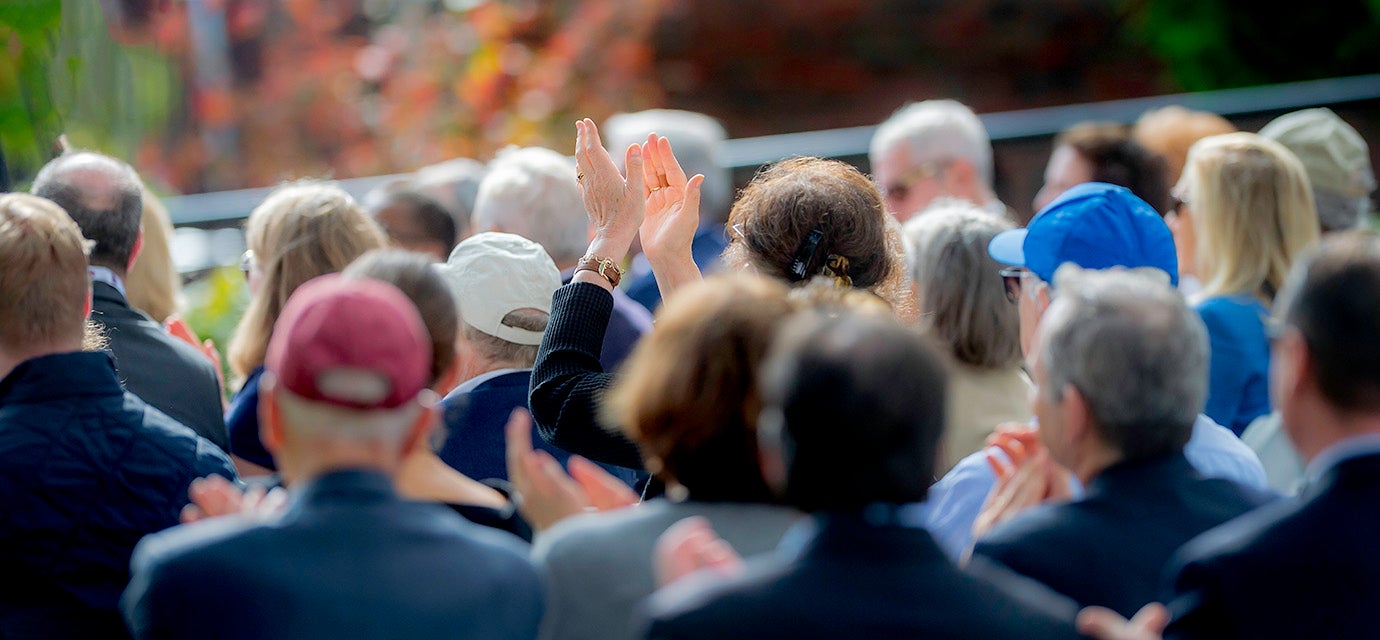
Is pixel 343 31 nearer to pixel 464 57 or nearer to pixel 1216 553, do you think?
pixel 464 57

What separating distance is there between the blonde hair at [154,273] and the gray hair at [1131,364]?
3041 millimetres

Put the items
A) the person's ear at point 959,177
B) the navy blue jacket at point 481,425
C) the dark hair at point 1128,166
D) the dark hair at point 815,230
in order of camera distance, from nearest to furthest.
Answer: the dark hair at point 815,230 < the navy blue jacket at point 481,425 < the dark hair at point 1128,166 < the person's ear at point 959,177

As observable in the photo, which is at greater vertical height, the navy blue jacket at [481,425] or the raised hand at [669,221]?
the raised hand at [669,221]

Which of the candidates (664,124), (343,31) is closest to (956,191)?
(664,124)

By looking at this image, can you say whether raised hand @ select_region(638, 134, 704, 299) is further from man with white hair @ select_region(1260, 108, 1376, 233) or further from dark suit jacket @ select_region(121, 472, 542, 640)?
man with white hair @ select_region(1260, 108, 1376, 233)

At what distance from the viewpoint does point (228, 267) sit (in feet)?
22.4

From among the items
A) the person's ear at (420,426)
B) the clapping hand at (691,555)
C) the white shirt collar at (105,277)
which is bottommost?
the white shirt collar at (105,277)

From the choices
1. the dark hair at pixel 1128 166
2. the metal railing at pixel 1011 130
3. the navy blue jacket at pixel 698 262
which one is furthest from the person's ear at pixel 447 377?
the metal railing at pixel 1011 130

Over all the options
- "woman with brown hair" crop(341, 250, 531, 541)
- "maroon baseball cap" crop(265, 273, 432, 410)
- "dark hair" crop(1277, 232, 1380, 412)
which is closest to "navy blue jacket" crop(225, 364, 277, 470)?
"woman with brown hair" crop(341, 250, 531, 541)

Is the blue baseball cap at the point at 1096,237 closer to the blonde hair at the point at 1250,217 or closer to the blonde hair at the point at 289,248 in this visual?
the blonde hair at the point at 1250,217

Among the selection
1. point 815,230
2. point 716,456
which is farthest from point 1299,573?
point 815,230

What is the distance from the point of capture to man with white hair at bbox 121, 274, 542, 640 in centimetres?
195

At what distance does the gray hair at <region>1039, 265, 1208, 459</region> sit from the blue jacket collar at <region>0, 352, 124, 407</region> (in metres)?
1.78

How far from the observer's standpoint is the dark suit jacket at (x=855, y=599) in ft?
6.02
